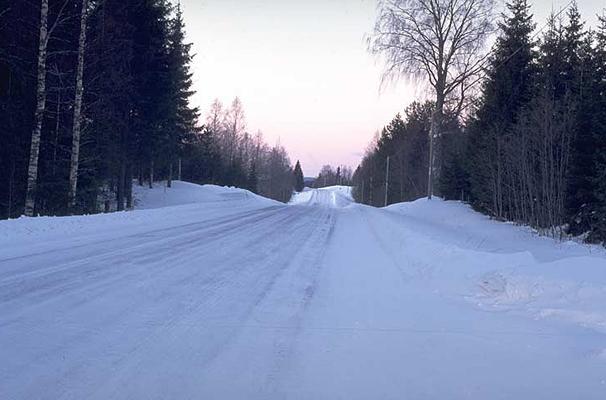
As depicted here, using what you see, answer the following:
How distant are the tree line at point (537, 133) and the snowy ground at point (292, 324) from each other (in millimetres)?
9612

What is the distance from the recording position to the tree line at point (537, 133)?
61.7 ft

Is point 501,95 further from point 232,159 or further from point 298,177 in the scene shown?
point 298,177

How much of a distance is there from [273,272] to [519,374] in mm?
5572

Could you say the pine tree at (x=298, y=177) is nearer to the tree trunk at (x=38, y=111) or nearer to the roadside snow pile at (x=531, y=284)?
the tree trunk at (x=38, y=111)

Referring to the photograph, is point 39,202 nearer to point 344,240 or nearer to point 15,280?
point 344,240

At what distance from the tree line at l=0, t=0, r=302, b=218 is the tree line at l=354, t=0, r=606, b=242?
16.9m

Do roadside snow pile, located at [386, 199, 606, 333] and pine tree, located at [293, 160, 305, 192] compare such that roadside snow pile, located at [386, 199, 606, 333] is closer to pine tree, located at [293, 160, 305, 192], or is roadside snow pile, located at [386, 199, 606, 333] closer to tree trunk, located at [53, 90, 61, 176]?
tree trunk, located at [53, 90, 61, 176]

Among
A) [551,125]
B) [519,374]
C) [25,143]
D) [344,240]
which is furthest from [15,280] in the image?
[551,125]

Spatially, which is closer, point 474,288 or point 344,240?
point 474,288

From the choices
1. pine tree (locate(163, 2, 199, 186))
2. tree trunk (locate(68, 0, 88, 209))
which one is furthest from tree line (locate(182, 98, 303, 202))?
tree trunk (locate(68, 0, 88, 209))

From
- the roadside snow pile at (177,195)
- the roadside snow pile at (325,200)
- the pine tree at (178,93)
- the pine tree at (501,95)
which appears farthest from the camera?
the roadside snow pile at (325,200)

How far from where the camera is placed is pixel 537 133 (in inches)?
762

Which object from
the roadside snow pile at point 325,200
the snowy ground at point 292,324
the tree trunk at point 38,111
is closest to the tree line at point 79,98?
the tree trunk at point 38,111

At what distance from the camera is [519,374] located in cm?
471
